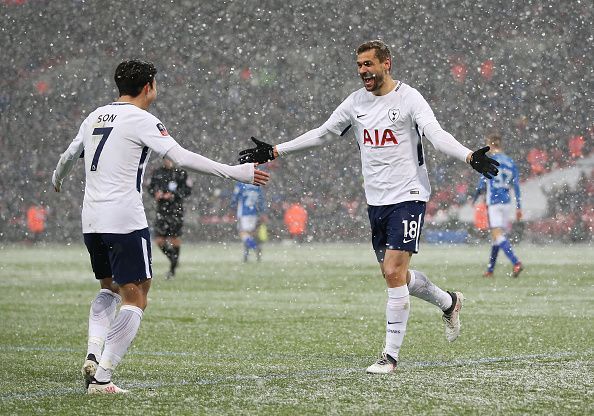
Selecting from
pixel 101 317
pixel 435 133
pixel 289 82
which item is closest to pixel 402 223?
pixel 435 133

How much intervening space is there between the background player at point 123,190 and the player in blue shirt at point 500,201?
974cm

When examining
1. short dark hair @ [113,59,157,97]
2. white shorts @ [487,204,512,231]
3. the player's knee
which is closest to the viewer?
short dark hair @ [113,59,157,97]

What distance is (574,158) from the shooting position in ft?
114

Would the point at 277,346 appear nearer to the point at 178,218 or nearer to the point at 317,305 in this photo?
the point at 317,305

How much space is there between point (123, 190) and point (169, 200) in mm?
10576

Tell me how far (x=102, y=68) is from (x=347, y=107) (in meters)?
31.9

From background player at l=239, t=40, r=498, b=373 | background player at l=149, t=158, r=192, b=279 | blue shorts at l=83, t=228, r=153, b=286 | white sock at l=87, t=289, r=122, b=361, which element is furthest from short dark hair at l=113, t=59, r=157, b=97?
background player at l=149, t=158, r=192, b=279

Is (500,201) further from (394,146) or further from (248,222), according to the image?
(394,146)

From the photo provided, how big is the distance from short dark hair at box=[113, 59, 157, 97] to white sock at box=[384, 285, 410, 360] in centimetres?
190

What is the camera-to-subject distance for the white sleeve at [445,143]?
6785 millimetres

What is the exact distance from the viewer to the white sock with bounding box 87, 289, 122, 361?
6332 mm

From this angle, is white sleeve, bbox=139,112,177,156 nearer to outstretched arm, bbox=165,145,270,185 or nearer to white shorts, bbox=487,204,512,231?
outstretched arm, bbox=165,145,270,185

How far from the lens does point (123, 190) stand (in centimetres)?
618

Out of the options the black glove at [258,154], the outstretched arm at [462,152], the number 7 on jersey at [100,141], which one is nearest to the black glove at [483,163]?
the outstretched arm at [462,152]
